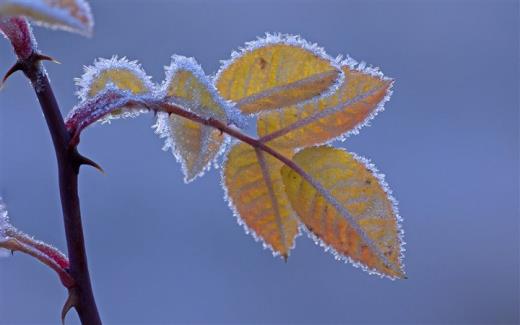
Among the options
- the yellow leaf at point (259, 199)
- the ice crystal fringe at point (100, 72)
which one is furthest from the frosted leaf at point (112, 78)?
the yellow leaf at point (259, 199)

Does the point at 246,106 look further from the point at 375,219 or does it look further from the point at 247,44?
the point at 375,219

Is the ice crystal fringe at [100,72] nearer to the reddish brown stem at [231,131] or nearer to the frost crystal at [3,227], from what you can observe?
the reddish brown stem at [231,131]

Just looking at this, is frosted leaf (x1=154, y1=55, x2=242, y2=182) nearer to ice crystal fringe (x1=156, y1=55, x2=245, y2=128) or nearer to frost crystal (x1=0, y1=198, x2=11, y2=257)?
ice crystal fringe (x1=156, y1=55, x2=245, y2=128)

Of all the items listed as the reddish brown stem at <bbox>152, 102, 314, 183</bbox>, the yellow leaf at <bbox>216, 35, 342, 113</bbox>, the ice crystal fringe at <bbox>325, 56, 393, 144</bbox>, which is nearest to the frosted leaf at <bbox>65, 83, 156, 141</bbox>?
the reddish brown stem at <bbox>152, 102, 314, 183</bbox>

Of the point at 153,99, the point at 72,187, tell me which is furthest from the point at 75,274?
the point at 153,99

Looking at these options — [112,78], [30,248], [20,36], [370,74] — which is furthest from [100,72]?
[370,74]
